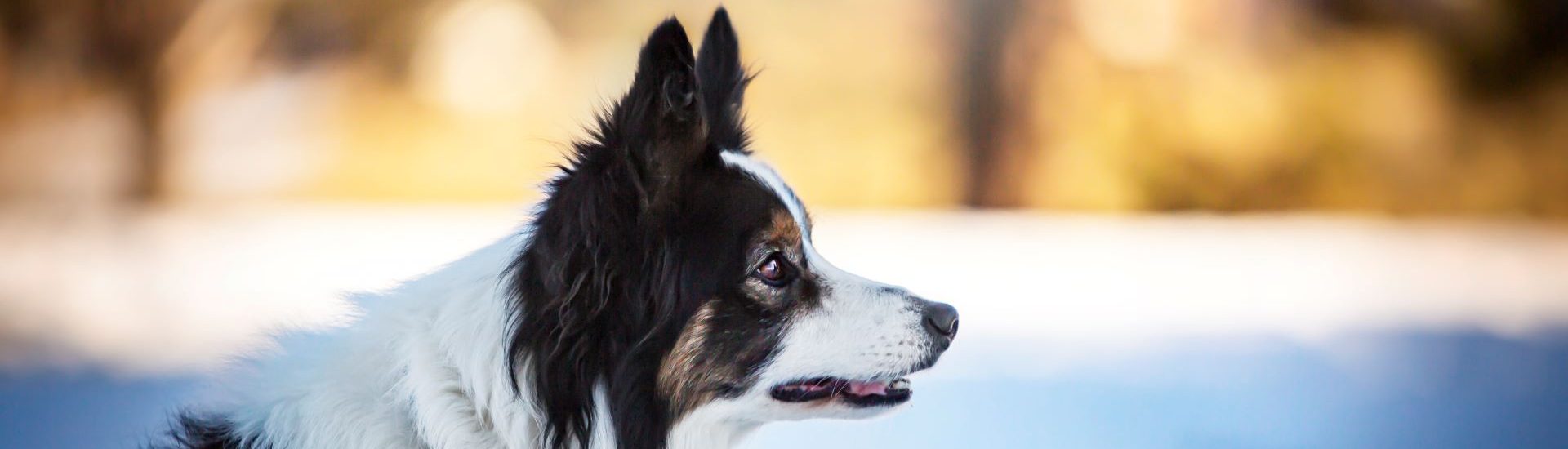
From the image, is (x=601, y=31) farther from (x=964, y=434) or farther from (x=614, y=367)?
(x=614, y=367)

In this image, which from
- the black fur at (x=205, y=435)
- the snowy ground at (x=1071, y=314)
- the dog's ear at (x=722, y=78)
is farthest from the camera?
the snowy ground at (x=1071, y=314)

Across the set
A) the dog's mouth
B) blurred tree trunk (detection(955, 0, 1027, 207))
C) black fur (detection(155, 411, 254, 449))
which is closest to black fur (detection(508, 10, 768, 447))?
the dog's mouth

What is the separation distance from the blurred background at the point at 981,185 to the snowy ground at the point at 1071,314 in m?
0.01

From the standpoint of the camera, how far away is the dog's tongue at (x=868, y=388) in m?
1.51

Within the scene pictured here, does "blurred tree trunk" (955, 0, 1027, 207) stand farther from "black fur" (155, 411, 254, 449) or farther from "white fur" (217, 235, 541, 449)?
"black fur" (155, 411, 254, 449)

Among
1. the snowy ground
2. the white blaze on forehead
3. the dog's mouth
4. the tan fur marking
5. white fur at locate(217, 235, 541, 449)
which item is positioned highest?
the snowy ground

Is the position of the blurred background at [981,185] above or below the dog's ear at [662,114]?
above

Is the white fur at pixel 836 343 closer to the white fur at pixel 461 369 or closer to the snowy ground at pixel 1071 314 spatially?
the white fur at pixel 461 369

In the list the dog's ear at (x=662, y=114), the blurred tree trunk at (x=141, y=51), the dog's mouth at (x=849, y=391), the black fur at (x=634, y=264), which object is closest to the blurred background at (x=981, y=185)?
the blurred tree trunk at (x=141, y=51)

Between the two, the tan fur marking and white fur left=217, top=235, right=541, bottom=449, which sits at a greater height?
the tan fur marking

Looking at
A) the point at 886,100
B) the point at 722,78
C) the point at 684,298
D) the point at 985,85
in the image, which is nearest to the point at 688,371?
the point at 684,298

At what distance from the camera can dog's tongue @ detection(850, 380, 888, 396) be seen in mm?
1508

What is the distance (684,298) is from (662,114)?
0.78ft

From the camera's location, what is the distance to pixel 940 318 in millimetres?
1502
